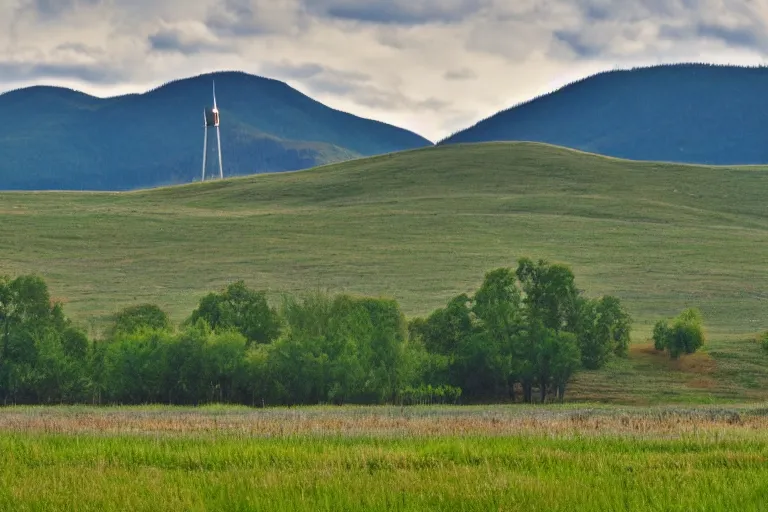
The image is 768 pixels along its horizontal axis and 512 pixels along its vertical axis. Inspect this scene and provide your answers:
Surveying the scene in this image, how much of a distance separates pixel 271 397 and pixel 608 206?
101301 mm

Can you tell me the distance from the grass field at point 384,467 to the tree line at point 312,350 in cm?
2451

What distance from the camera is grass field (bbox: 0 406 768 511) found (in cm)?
1981

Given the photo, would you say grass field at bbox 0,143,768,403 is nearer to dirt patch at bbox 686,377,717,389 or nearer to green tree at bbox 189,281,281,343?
dirt patch at bbox 686,377,717,389

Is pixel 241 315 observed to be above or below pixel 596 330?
above

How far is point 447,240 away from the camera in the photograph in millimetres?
130125

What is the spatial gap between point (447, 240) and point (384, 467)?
351ft

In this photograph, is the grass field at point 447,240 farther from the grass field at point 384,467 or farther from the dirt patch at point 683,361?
the grass field at point 384,467

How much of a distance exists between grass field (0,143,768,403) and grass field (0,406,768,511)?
34679 mm

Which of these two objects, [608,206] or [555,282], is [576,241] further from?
[555,282]

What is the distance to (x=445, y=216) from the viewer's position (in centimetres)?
14588

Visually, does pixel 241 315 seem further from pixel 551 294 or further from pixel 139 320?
pixel 551 294

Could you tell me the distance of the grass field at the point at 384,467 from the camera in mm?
19812

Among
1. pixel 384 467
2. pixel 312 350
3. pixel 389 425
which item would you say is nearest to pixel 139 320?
pixel 312 350

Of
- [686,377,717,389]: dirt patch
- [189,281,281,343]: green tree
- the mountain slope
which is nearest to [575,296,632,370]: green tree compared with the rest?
[686,377,717,389]: dirt patch
